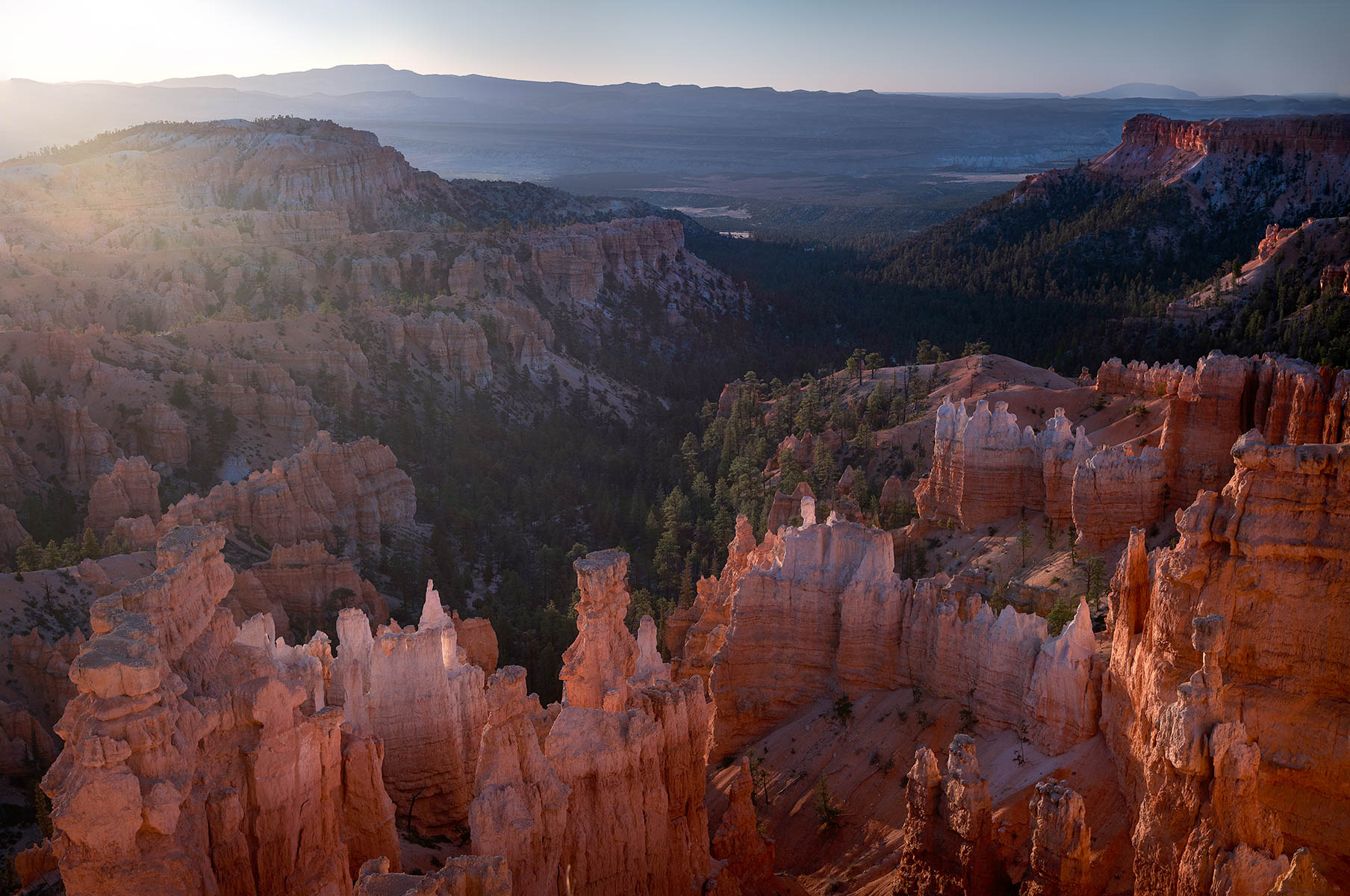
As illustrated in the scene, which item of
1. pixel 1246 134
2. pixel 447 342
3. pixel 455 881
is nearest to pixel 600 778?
pixel 455 881

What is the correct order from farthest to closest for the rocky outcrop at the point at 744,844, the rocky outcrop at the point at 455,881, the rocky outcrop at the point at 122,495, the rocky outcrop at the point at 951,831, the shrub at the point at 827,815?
the rocky outcrop at the point at 122,495
the shrub at the point at 827,815
the rocky outcrop at the point at 744,844
the rocky outcrop at the point at 951,831
the rocky outcrop at the point at 455,881

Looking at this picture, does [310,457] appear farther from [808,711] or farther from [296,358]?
[808,711]

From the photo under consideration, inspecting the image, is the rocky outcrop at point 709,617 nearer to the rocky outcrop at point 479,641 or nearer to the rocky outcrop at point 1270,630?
the rocky outcrop at point 479,641

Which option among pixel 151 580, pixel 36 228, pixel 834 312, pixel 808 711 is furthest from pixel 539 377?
pixel 151 580

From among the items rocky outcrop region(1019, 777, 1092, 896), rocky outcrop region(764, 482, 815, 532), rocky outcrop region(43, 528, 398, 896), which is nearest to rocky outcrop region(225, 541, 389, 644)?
rocky outcrop region(764, 482, 815, 532)

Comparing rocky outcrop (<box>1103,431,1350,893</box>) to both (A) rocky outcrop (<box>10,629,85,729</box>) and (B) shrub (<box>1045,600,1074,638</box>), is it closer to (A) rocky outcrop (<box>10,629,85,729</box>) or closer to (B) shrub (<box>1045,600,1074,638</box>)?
(B) shrub (<box>1045,600,1074,638</box>)

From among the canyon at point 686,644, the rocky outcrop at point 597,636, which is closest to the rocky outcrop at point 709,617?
the canyon at point 686,644

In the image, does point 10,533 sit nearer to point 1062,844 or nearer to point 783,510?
point 783,510
